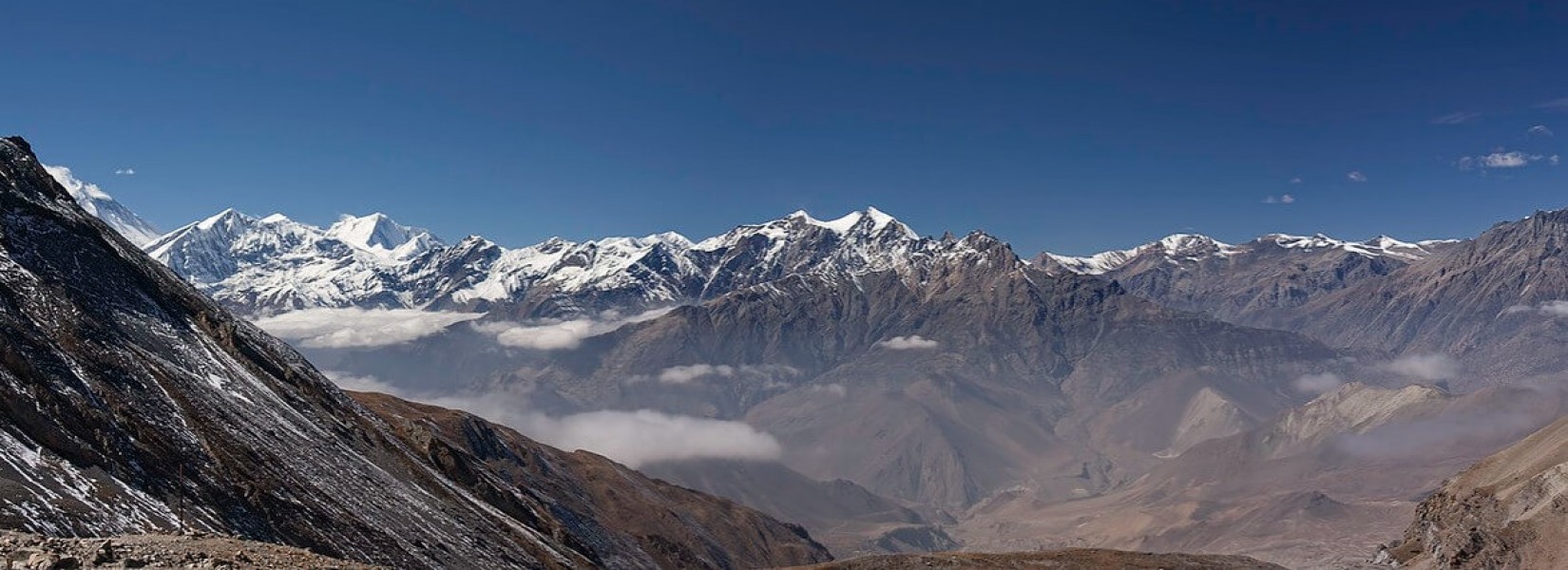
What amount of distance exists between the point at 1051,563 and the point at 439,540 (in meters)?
134

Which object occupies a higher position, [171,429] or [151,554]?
[171,429]

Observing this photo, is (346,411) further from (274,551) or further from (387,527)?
(274,551)

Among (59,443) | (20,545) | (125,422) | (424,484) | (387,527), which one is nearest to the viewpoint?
(20,545)

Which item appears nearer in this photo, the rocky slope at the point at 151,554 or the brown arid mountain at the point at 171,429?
the rocky slope at the point at 151,554

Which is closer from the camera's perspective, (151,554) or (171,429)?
(151,554)

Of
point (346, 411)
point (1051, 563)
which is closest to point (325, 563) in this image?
point (346, 411)

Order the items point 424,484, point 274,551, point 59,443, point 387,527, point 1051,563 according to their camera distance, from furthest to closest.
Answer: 1. point 1051,563
2. point 424,484
3. point 387,527
4. point 59,443
5. point 274,551

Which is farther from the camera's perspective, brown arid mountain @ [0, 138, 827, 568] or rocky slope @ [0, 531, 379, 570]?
brown arid mountain @ [0, 138, 827, 568]

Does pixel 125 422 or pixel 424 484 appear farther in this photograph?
pixel 424 484

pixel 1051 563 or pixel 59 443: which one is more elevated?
pixel 59 443

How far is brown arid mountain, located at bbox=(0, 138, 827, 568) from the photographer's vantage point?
63281mm

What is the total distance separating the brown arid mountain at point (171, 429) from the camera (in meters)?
63.3

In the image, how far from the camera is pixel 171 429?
271 feet

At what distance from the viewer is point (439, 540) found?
104 meters
